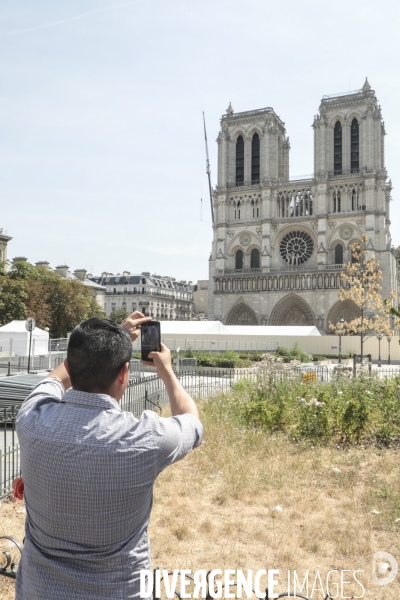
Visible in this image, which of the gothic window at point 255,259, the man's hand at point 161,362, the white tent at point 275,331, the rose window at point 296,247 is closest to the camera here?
the man's hand at point 161,362

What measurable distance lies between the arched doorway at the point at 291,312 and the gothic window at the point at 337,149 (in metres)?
13.8

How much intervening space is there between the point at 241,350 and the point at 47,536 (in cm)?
3281

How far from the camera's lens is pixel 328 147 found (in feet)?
166

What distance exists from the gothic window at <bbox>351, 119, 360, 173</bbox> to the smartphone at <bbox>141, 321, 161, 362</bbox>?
170 feet

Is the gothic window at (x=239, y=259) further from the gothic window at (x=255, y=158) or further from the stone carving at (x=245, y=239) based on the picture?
the gothic window at (x=255, y=158)

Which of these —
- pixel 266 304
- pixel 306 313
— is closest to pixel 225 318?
pixel 266 304

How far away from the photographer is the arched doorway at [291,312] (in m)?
50.3

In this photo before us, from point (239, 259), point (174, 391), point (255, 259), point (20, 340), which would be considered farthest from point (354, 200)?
point (174, 391)

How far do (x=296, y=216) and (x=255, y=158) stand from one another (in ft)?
26.3

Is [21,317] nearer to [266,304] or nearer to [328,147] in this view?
[266,304]

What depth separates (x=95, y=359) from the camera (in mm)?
1696

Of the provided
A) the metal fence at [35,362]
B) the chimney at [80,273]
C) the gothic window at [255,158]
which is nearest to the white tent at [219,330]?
the metal fence at [35,362]

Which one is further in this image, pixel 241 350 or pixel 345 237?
pixel 345 237

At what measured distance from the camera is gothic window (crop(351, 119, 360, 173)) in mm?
50031
